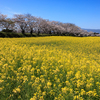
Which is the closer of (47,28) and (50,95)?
(50,95)

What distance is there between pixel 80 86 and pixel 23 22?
194ft

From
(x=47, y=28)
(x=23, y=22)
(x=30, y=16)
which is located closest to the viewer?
(x=23, y=22)

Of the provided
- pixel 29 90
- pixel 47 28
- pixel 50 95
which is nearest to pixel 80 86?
pixel 50 95

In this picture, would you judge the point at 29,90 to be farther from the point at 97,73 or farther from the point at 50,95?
the point at 97,73

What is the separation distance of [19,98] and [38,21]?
64800 mm

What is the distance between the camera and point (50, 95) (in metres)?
3.68

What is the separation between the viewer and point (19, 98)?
3.85 metres

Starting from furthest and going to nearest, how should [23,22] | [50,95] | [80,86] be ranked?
[23,22] → [80,86] → [50,95]

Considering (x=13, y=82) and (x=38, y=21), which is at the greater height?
(x=38, y=21)

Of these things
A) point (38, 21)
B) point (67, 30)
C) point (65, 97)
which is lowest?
point (65, 97)

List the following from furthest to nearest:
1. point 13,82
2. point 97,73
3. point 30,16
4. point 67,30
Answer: point 67,30 < point 30,16 < point 97,73 < point 13,82

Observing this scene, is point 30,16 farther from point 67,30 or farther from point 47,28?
point 67,30

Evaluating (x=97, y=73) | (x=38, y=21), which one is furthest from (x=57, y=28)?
(x=97, y=73)

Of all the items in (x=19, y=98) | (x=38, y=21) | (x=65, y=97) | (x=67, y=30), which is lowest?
(x=19, y=98)
